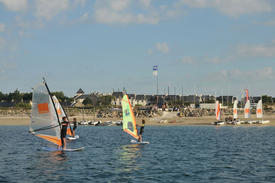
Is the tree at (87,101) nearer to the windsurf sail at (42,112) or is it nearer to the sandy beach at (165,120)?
the sandy beach at (165,120)

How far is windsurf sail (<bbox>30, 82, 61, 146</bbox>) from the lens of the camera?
28.3 meters

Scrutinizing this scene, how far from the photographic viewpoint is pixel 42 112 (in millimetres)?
28578

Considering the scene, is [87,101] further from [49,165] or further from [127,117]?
[49,165]

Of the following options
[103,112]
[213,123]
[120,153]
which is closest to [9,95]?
[103,112]

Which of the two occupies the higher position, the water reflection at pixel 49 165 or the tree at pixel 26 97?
the tree at pixel 26 97

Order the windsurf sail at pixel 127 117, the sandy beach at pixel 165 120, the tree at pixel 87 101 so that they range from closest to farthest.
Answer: the windsurf sail at pixel 127 117 < the sandy beach at pixel 165 120 < the tree at pixel 87 101

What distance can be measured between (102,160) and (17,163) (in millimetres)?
5640

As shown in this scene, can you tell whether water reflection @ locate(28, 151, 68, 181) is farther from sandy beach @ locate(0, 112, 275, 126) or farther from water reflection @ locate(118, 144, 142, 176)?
sandy beach @ locate(0, 112, 275, 126)

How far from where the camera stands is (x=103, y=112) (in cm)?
12775

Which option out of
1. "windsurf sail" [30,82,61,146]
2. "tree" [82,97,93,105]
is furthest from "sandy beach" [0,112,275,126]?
"windsurf sail" [30,82,61,146]

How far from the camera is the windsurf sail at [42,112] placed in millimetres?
28344

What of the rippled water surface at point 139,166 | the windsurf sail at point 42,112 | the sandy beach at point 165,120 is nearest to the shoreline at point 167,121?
the sandy beach at point 165,120

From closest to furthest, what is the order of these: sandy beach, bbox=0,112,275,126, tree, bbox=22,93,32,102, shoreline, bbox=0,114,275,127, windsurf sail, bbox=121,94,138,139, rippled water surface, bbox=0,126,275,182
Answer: rippled water surface, bbox=0,126,275,182
windsurf sail, bbox=121,94,138,139
shoreline, bbox=0,114,275,127
sandy beach, bbox=0,112,275,126
tree, bbox=22,93,32,102

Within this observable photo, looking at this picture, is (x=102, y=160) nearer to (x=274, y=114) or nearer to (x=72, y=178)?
(x=72, y=178)
